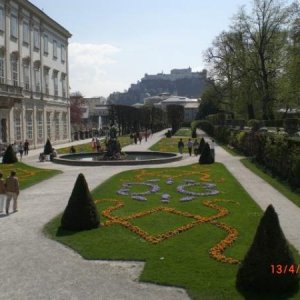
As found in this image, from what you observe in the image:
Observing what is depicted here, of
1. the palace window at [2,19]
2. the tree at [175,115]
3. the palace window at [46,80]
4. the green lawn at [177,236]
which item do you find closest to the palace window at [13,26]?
the palace window at [2,19]

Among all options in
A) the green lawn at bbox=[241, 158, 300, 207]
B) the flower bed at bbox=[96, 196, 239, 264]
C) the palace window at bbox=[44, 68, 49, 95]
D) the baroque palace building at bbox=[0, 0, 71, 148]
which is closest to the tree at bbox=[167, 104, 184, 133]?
the baroque palace building at bbox=[0, 0, 71, 148]

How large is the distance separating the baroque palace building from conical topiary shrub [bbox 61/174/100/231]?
32427 millimetres

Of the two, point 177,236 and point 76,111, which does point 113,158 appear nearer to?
point 177,236

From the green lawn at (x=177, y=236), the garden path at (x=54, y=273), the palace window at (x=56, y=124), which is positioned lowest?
the garden path at (x=54, y=273)

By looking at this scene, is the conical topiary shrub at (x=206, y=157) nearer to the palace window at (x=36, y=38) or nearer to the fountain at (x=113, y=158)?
the fountain at (x=113, y=158)

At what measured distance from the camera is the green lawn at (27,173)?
24.9 meters

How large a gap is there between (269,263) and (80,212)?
651 cm

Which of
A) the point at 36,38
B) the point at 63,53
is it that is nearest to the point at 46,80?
the point at 36,38

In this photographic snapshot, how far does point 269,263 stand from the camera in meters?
8.41

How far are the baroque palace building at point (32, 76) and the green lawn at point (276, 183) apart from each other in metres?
24.1

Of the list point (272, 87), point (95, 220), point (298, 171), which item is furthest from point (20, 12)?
point (95, 220)

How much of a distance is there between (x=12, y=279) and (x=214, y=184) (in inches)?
535

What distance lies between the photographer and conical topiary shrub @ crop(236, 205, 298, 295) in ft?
27.6

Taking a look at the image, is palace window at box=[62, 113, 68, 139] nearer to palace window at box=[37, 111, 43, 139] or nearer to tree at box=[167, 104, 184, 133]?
palace window at box=[37, 111, 43, 139]
